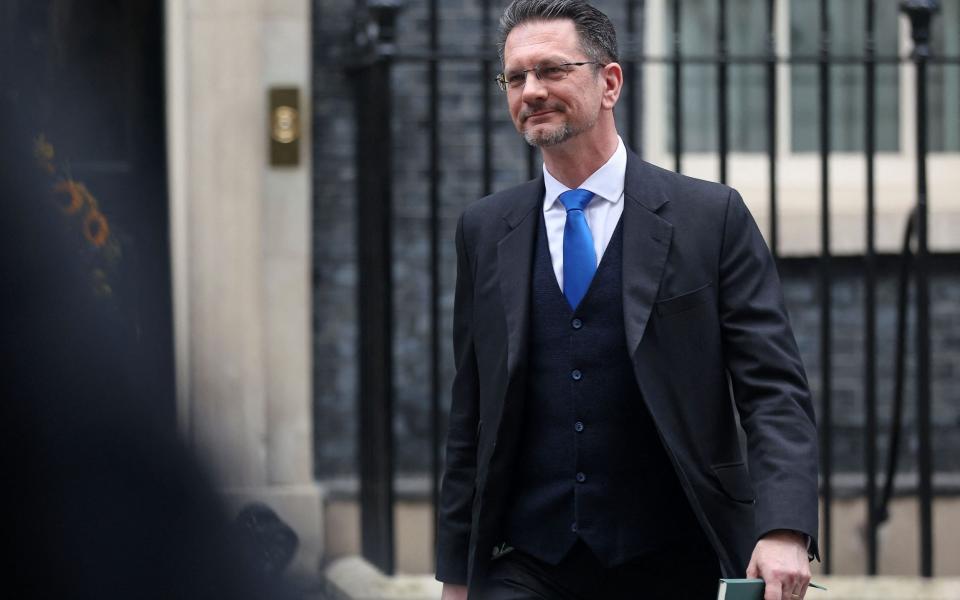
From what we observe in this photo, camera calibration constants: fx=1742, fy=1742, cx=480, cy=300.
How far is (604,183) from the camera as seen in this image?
10.4 feet

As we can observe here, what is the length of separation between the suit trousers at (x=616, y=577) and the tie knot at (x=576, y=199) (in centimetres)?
60

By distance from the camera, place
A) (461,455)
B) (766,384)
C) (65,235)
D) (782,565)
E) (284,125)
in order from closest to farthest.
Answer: (65,235) → (782,565) → (766,384) → (461,455) → (284,125)

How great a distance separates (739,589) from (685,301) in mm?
560

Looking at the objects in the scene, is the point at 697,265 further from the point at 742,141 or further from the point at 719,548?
the point at 742,141

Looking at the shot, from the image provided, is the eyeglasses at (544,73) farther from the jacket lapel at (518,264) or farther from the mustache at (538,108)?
the jacket lapel at (518,264)

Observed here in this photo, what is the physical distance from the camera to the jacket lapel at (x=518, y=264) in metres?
3.07

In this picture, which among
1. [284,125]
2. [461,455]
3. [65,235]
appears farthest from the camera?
[284,125]

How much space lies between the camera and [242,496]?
1812 millimetres

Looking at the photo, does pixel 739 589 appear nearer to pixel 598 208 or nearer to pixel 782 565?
pixel 782 565

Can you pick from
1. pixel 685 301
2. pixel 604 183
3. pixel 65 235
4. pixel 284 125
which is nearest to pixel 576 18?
pixel 604 183

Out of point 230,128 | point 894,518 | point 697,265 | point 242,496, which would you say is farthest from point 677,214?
point 894,518

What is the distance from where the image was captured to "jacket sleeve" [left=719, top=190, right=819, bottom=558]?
2902 mm

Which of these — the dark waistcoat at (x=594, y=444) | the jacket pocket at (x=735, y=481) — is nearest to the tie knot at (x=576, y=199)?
the dark waistcoat at (x=594, y=444)

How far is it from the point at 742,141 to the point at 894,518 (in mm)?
1681
